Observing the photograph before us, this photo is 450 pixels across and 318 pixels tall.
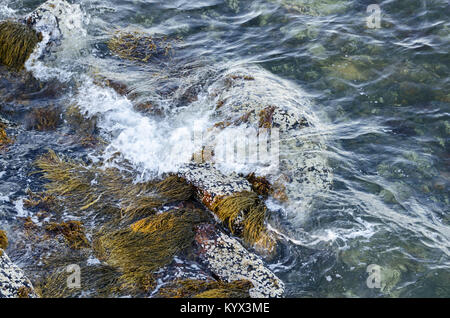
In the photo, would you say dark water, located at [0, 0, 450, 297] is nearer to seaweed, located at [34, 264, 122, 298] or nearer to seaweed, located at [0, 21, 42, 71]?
seaweed, located at [0, 21, 42, 71]

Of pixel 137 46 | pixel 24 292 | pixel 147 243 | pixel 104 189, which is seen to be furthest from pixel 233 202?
pixel 137 46

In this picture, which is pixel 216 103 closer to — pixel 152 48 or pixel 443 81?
pixel 152 48

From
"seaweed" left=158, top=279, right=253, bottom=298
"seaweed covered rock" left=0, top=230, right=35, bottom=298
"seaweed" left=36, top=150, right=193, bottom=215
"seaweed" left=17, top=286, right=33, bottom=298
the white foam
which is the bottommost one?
"seaweed" left=158, top=279, right=253, bottom=298

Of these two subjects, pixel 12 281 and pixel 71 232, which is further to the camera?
pixel 71 232

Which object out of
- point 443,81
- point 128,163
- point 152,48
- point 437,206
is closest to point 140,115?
point 128,163

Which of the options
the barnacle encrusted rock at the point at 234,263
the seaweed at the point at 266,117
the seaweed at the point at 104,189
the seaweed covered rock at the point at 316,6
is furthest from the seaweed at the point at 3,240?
the seaweed covered rock at the point at 316,6

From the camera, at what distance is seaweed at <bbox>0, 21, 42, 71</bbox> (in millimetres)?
7973

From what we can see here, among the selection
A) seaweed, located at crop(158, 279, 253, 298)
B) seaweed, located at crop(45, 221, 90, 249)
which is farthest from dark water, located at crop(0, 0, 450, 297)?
seaweed, located at crop(45, 221, 90, 249)

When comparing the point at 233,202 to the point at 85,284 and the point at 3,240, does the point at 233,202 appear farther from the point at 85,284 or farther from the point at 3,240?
the point at 3,240

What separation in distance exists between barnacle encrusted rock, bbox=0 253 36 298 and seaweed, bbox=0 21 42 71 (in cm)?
500

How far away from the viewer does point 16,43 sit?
8.04 m

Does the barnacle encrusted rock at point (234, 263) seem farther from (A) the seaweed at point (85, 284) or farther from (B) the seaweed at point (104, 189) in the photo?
(A) the seaweed at point (85, 284)

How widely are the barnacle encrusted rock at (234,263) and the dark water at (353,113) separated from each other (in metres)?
0.23

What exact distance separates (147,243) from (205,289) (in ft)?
3.25
